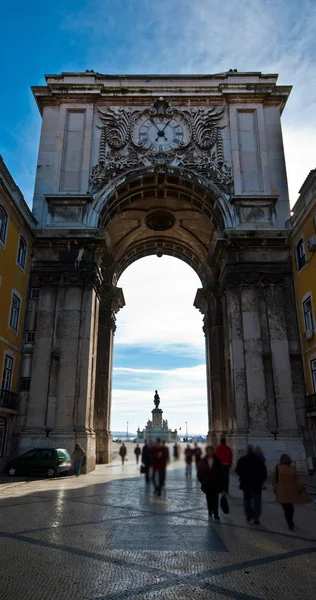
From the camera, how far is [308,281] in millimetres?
21172

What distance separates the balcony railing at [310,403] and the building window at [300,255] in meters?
6.82

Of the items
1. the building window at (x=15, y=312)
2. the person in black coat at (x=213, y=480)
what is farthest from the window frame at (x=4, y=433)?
the person in black coat at (x=213, y=480)

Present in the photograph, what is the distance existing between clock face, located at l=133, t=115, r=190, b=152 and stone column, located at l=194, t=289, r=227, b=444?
11.0 metres

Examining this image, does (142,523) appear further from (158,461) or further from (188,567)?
(158,461)

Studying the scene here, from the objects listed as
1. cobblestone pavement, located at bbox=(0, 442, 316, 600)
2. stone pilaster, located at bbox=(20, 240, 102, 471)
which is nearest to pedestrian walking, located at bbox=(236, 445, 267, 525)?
cobblestone pavement, located at bbox=(0, 442, 316, 600)

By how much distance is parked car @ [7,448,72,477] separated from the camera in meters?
18.8

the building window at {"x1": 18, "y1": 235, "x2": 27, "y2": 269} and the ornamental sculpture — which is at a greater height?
the ornamental sculpture

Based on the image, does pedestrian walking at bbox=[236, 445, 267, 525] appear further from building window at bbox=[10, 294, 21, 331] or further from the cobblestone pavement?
building window at bbox=[10, 294, 21, 331]

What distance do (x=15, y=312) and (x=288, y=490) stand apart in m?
17.1

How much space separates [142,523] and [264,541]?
284 cm

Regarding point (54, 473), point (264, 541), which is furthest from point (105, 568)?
point (54, 473)

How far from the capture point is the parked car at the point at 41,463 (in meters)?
18.8

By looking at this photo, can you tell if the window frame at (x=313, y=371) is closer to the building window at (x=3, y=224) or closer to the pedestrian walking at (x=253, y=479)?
the pedestrian walking at (x=253, y=479)

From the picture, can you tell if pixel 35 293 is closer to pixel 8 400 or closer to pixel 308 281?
pixel 8 400
